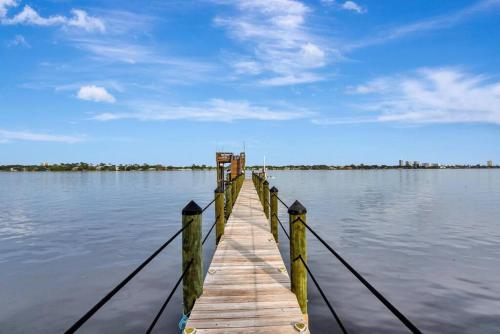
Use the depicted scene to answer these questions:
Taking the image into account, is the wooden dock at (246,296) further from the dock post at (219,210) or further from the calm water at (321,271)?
the calm water at (321,271)

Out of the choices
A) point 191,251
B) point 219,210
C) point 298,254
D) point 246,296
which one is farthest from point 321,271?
point 191,251

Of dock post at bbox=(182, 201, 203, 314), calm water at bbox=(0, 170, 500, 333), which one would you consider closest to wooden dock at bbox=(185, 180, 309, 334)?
dock post at bbox=(182, 201, 203, 314)

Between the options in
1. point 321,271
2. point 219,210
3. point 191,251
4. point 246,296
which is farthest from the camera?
point 321,271

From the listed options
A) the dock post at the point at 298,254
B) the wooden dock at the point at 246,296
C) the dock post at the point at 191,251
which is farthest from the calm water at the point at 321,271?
the dock post at the point at 191,251

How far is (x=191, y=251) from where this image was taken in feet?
19.5

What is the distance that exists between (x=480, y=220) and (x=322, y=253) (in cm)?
1646

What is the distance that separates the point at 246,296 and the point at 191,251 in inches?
52.7

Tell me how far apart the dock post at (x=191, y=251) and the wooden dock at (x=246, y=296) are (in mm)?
196

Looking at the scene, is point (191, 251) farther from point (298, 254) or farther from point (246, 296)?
point (298, 254)

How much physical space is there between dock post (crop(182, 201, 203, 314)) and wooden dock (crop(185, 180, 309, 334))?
20 centimetres

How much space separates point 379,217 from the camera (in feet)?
85.3

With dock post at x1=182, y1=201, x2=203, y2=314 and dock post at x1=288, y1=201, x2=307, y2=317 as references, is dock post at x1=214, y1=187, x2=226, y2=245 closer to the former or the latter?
dock post at x1=182, y1=201, x2=203, y2=314

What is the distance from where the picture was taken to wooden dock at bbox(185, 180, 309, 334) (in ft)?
16.5

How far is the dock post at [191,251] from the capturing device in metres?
5.86
